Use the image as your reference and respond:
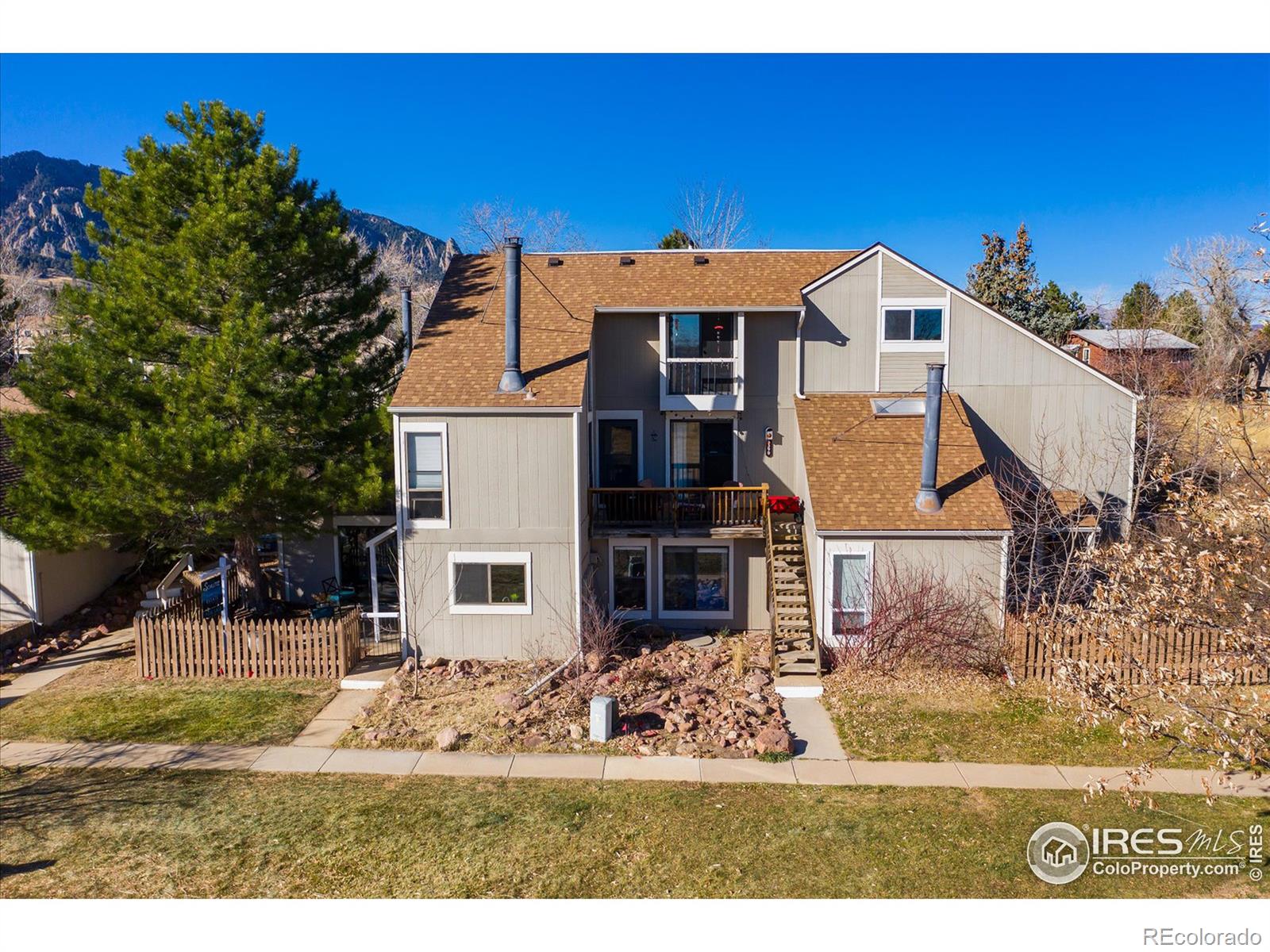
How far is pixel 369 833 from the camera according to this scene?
9805 millimetres

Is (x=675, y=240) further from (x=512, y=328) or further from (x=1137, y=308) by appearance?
(x=1137, y=308)

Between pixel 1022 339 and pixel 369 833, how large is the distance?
1769 cm

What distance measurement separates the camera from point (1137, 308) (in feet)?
154

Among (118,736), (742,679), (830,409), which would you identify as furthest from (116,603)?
(830,409)

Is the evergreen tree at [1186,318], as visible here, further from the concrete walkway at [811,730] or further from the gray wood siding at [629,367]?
the concrete walkway at [811,730]

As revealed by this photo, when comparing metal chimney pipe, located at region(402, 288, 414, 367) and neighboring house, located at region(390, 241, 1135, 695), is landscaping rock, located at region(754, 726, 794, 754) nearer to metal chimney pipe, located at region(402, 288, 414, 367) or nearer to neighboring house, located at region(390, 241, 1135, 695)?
neighboring house, located at region(390, 241, 1135, 695)

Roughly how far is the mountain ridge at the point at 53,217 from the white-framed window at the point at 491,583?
3768 inches

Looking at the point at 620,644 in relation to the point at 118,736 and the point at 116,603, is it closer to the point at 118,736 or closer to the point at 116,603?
the point at 118,736

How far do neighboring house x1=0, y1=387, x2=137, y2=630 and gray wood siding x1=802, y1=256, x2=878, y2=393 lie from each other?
17.7 metres

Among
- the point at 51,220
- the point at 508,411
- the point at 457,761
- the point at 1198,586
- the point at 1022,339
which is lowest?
the point at 457,761

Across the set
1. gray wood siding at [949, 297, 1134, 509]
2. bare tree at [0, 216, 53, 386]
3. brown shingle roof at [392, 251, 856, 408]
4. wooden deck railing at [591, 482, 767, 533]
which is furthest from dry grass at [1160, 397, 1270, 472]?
bare tree at [0, 216, 53, 386]

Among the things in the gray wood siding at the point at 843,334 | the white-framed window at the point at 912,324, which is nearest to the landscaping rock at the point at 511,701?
the gray wood siding at the point at 843,334

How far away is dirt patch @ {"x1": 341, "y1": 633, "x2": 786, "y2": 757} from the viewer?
12586 millimetres

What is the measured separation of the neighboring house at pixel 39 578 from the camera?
1761cm
